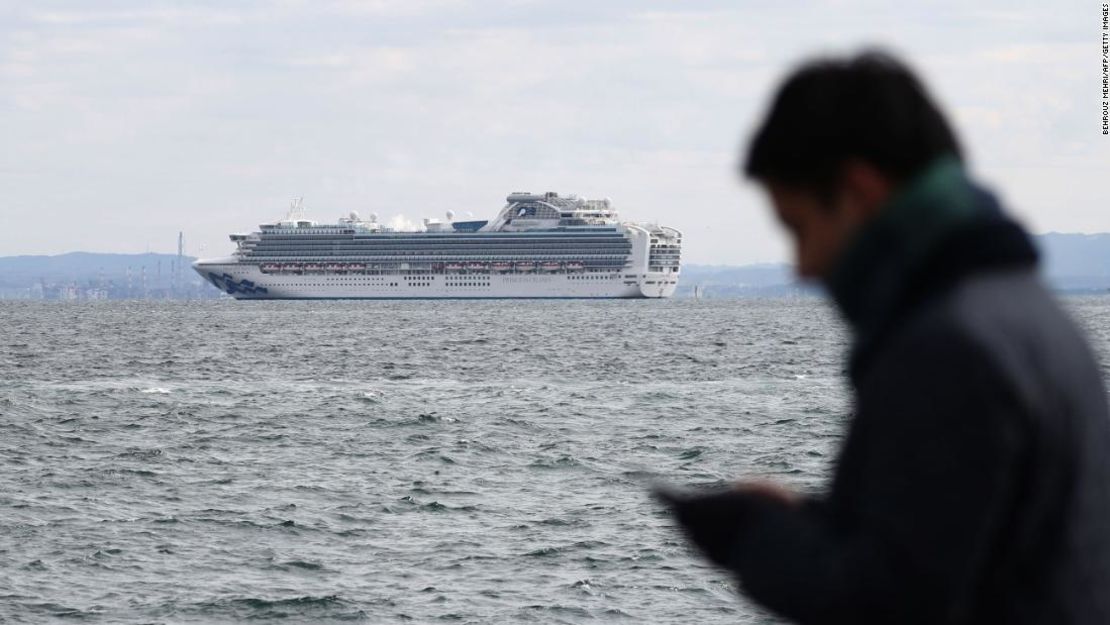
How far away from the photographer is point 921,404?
1660 mm

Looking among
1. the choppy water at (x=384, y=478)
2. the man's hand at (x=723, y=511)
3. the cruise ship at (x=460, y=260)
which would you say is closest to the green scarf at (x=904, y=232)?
the man's hand at (x=723, y=511)

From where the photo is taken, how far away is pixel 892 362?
1726 millimetres

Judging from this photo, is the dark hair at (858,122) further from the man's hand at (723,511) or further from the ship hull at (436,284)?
the ship hull at (436,284)

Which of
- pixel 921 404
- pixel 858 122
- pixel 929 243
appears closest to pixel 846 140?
pixel 858 122

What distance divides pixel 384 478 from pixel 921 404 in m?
27.6

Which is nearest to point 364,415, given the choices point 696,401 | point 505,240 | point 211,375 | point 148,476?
point 696,401

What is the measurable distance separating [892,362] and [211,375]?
2312 inches

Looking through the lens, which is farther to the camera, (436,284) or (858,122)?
(436,284)

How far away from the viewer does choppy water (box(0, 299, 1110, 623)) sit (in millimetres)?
18531

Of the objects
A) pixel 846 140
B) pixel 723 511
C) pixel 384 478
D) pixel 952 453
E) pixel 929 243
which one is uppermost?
pixel 846 140

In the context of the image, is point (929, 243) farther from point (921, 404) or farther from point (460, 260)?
point (460, 260)

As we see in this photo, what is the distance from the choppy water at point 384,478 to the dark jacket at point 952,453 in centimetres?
39

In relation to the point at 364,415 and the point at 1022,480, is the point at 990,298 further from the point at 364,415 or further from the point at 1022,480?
the point at 364,415

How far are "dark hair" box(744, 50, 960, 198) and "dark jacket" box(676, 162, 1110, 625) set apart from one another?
40mm
